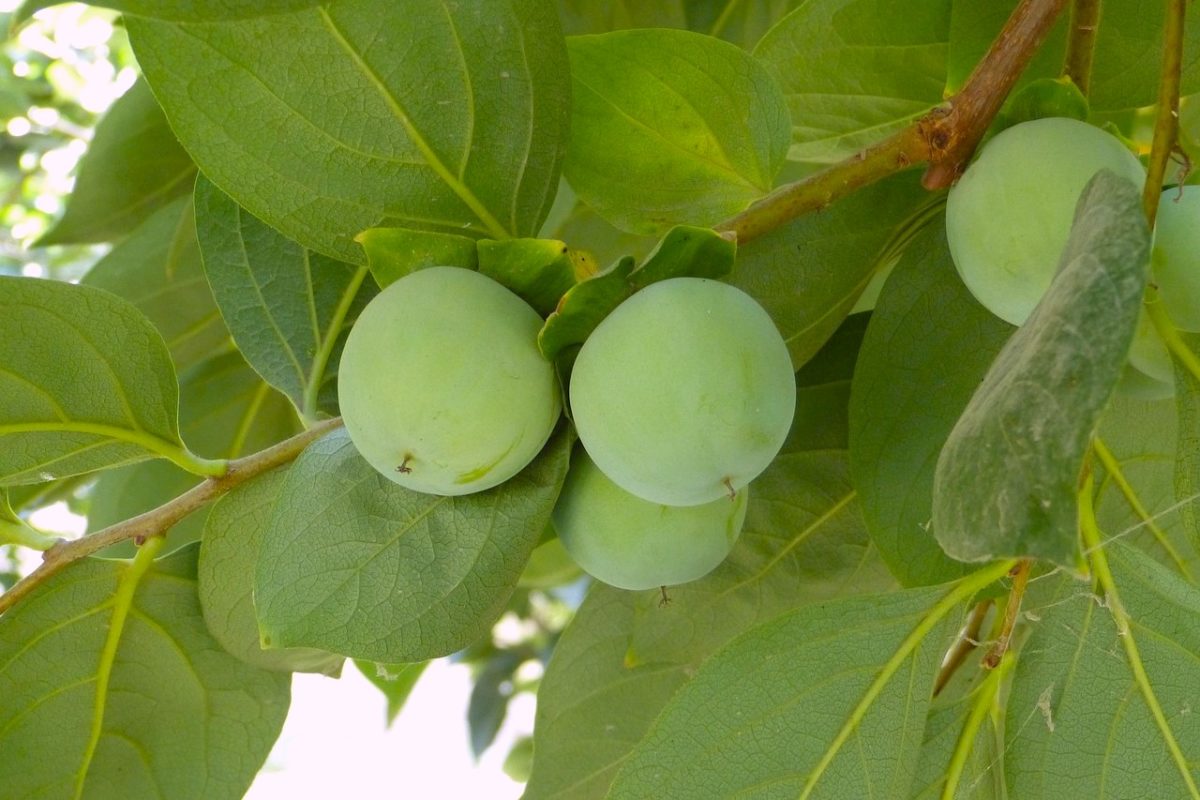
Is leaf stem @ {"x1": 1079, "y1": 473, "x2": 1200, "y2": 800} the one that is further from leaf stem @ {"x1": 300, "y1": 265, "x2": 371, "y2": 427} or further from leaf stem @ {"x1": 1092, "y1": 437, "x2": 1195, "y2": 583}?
leaf stem @ {"x1": 300, "y1": 265, "x2": 371, "y2": 427}

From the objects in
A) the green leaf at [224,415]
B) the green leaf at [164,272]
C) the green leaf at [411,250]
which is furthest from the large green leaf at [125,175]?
the green leaf at [411,250]

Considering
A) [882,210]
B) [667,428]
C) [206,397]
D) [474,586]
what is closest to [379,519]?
[474,586]

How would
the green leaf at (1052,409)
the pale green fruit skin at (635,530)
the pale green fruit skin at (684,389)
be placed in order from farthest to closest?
the pale green fruit skin at (635,530) → the pale green fruit skin at (684,389) → the green leaf at (1052,409)

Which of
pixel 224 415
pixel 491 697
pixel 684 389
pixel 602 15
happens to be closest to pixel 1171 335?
pixel 684 389

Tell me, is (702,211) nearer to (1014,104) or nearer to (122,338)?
(1014,104)

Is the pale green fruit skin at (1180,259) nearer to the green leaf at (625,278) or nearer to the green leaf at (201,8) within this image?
the green leaf at (625,278)

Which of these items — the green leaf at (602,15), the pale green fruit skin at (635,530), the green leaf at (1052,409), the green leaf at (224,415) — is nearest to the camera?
the green leaf at (1052,409)

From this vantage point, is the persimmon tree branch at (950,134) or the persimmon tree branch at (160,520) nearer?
the persimmon tree branch at (950,134)
